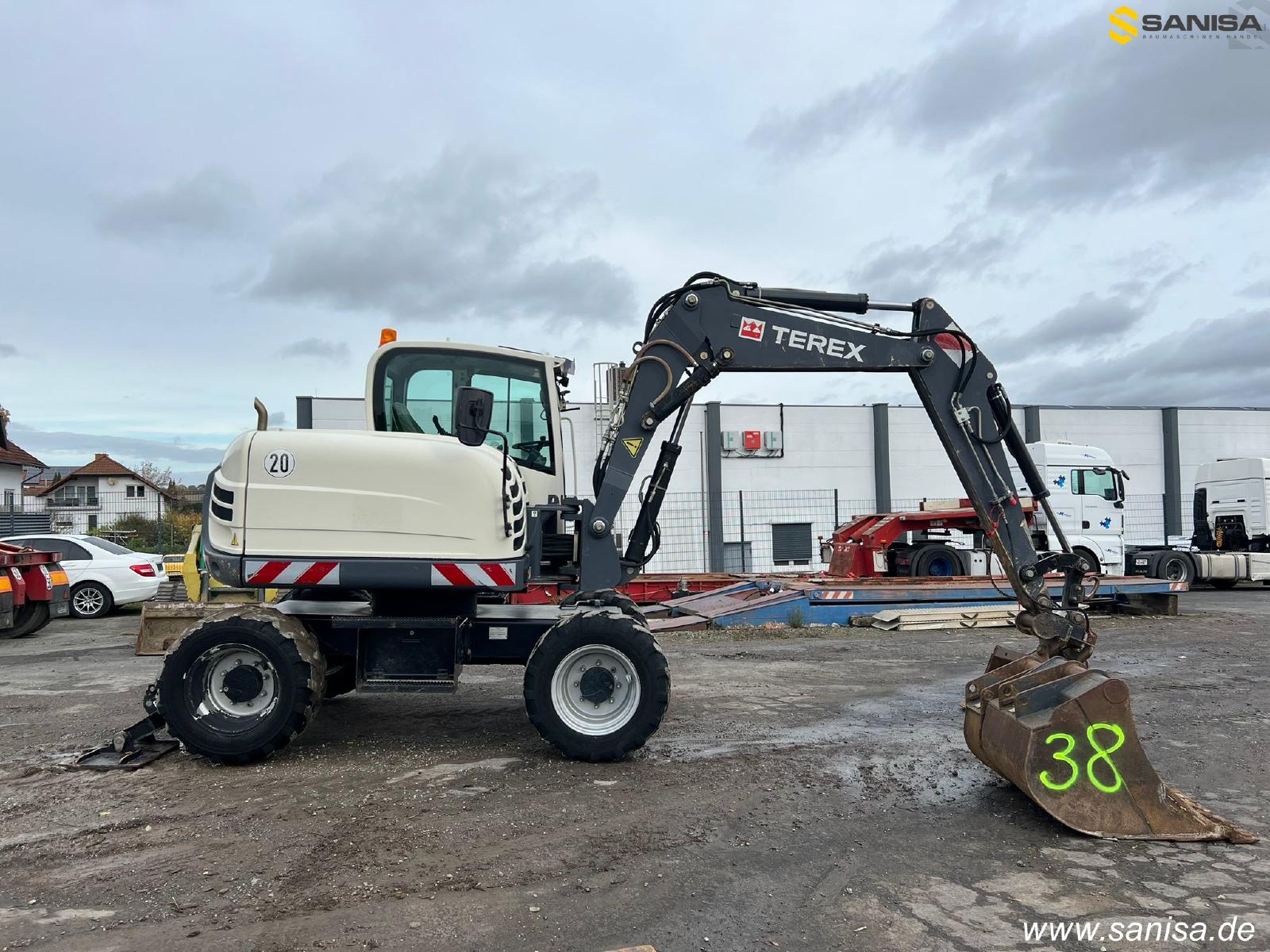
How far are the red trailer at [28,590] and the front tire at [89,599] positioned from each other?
7.23 feet

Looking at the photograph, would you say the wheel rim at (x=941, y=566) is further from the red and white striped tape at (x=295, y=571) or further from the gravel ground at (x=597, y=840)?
the red and white striped tape at (x=295, y=571)

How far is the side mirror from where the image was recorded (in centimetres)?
577

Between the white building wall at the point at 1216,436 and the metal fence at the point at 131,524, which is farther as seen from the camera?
the white building wall at the point at 1216,436

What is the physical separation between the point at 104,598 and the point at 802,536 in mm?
17835

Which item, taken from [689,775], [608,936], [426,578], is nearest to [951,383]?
[689,775]

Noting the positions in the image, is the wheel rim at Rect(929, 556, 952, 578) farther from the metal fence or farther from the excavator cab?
the metal fence

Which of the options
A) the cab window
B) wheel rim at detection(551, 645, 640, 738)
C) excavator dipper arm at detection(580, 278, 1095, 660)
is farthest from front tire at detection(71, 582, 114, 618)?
the cab window

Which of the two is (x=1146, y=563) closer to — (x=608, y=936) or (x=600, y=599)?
(x=600, y=599)

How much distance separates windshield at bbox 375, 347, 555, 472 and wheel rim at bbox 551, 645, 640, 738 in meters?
1.68

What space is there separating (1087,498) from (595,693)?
1634 centimetres

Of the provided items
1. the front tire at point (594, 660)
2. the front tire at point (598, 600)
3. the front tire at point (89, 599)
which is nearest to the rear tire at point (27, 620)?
the front tire at point (89, 599)

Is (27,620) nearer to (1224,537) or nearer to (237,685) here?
(237,685)

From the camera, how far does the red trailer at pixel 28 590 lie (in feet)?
43.1

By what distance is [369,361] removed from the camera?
6852 mm
